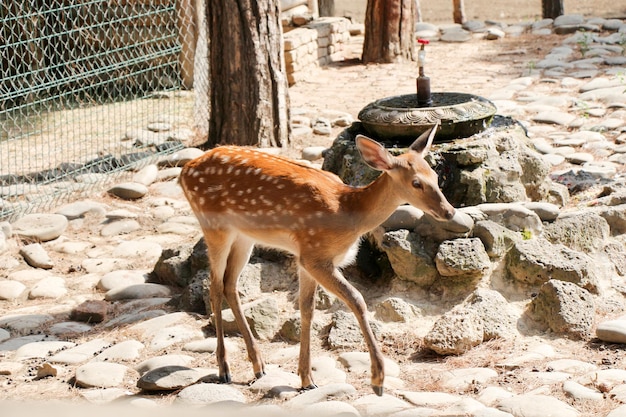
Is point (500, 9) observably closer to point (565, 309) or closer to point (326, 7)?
point (326, 7)

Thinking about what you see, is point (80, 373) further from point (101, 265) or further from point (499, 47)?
point (499, 47)

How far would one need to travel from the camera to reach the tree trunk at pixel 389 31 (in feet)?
42.6

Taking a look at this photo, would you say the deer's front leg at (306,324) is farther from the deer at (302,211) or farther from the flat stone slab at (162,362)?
the flat stone slab at (162,362)

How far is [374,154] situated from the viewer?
4.54 meters

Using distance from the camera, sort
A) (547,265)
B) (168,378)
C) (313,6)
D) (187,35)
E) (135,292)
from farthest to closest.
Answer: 1. (313,6)
2. (187,35)
3. (135,292)
4. (547,265)
5. (168,378)

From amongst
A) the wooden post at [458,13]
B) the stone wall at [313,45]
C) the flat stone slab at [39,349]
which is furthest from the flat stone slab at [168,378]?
the wooden post at [458,13]

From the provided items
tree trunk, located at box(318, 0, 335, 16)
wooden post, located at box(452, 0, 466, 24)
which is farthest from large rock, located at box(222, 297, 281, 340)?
wooden post, located at box(452, 0, 466, 24)

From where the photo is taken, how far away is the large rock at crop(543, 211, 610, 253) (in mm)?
5980

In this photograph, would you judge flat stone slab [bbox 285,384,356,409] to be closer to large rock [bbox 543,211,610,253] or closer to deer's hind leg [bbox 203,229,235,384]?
deer's hind leg [bbox 203,229,235,384]

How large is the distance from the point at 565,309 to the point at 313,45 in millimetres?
8419

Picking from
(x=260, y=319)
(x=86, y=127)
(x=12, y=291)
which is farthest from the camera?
(x=86, y=127)

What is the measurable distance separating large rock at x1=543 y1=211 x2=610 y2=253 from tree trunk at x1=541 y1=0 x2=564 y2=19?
1009 centimetres

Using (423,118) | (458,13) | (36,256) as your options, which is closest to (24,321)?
(36,256)

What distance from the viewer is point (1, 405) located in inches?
50.2
